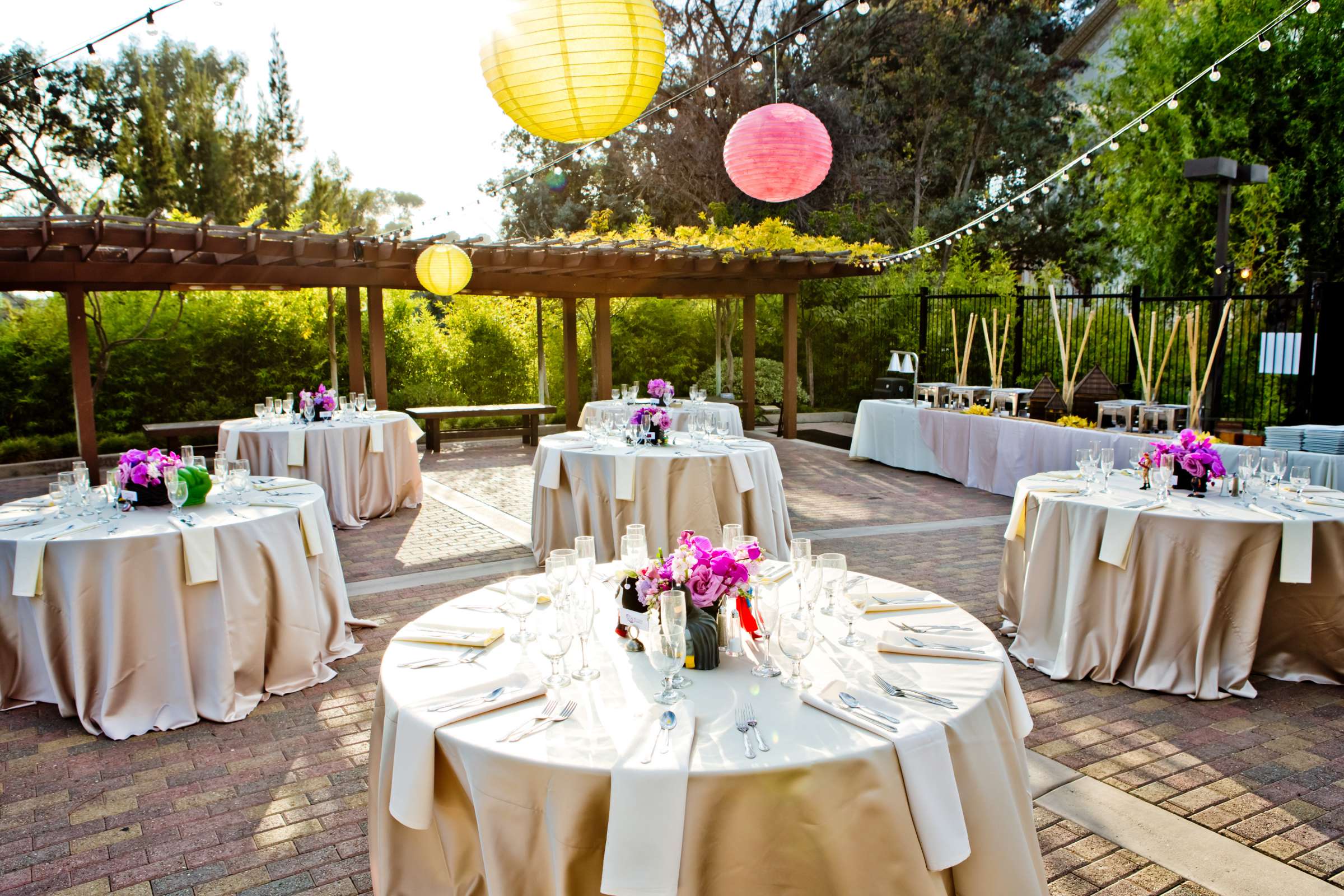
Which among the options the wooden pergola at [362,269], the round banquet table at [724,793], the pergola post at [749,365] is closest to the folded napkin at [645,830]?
the round banquet table at [724,793]

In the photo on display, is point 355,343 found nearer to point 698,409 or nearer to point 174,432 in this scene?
point 174,432

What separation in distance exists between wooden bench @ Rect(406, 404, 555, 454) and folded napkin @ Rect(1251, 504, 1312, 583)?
402 inches

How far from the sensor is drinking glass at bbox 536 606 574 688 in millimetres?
2010

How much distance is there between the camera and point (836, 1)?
24656 mm

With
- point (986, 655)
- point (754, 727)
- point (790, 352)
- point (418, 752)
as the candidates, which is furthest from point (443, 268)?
point (754, 727)

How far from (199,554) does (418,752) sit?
232 centimetres

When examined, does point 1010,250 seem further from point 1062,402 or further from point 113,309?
point 113,309

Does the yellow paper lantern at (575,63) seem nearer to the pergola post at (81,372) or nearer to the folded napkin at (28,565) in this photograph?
the folded napkin at (28,565)

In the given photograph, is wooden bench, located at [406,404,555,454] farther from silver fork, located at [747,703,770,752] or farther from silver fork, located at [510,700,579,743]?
silver fork, located at [747,703,770,752]

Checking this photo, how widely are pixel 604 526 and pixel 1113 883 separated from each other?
12.9 feet

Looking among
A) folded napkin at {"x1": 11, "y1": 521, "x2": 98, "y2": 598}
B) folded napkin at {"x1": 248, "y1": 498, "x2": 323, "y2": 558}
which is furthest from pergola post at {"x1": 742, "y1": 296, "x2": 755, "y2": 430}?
folded napkin at {"x1": 11, "y1": 521, "x2": 98, "y2": 598}

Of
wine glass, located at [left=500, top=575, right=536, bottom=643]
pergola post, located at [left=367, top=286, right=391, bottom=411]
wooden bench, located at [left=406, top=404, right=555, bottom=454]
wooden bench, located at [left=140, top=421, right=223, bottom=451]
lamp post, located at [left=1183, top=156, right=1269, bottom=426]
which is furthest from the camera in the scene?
wooden bench, located at [left=406, top=404, right=555, bottom=454]

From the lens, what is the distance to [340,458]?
7.70 metres

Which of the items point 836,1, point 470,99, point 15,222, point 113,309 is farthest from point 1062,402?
point 836,1
